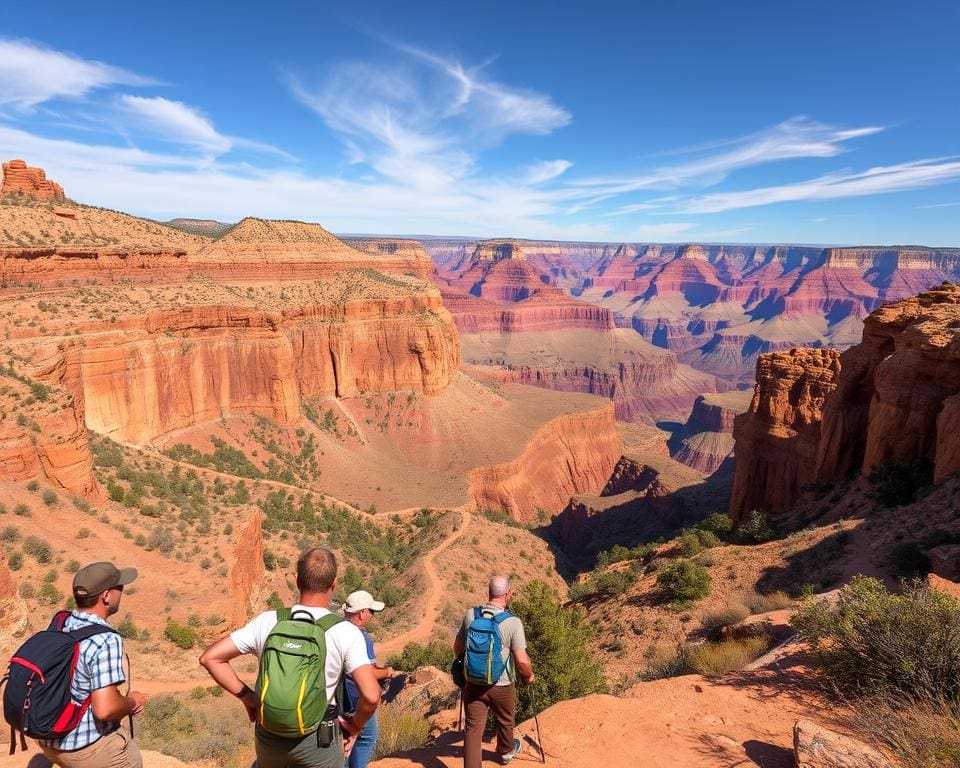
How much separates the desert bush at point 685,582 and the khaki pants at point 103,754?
17847 millimetres

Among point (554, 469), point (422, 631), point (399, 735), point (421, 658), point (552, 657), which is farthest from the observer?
point (554, 469)

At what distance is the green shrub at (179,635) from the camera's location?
55.3 ft

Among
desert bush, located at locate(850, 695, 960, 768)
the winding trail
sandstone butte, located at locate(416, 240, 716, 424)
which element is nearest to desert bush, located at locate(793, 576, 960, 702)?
desert bush, located at locate(850, 695, 960, 768)

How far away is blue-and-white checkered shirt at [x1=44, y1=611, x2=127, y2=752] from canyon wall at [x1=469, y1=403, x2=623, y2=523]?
47359mm

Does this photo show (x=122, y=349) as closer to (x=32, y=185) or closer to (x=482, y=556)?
(x=32, y=185)

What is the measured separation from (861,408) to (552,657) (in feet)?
77.7

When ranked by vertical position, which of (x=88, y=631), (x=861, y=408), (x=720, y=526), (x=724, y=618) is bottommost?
(x=720, y=526)

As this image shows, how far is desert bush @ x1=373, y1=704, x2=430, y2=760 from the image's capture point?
8.71m

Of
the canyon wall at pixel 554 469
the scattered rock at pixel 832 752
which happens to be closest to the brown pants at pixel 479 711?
the scattered rock at pixel 832 752

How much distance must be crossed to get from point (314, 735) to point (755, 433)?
116 feet

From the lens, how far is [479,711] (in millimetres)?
6613

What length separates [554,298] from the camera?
188m

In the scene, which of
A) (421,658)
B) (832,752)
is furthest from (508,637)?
(421,658)

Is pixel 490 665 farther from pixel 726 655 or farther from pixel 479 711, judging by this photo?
pixel 726 655
